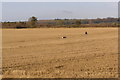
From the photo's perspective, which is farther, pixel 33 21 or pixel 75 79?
pixel 33 21

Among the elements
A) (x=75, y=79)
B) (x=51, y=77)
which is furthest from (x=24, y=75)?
(x=75, y=79)

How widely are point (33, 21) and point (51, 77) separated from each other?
137 m

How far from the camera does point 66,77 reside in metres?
9.77

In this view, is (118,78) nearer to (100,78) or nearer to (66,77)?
(100,78)

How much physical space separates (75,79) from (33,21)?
13785cm

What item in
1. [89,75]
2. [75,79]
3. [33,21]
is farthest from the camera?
[33,21]

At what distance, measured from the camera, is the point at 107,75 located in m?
10.2

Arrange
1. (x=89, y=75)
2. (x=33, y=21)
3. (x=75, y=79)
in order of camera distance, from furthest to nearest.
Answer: (x=33, y=21)
(x=89, y=75)
(x=75, y=79)

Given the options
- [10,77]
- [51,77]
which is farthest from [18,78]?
[51,77]

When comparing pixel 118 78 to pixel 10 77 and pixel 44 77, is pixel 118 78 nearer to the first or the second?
pixel 44 77

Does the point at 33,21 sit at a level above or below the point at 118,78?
above

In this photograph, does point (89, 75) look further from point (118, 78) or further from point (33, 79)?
point (33, 79)

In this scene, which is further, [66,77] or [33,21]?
[33,21]

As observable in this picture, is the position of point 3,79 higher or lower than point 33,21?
lower
